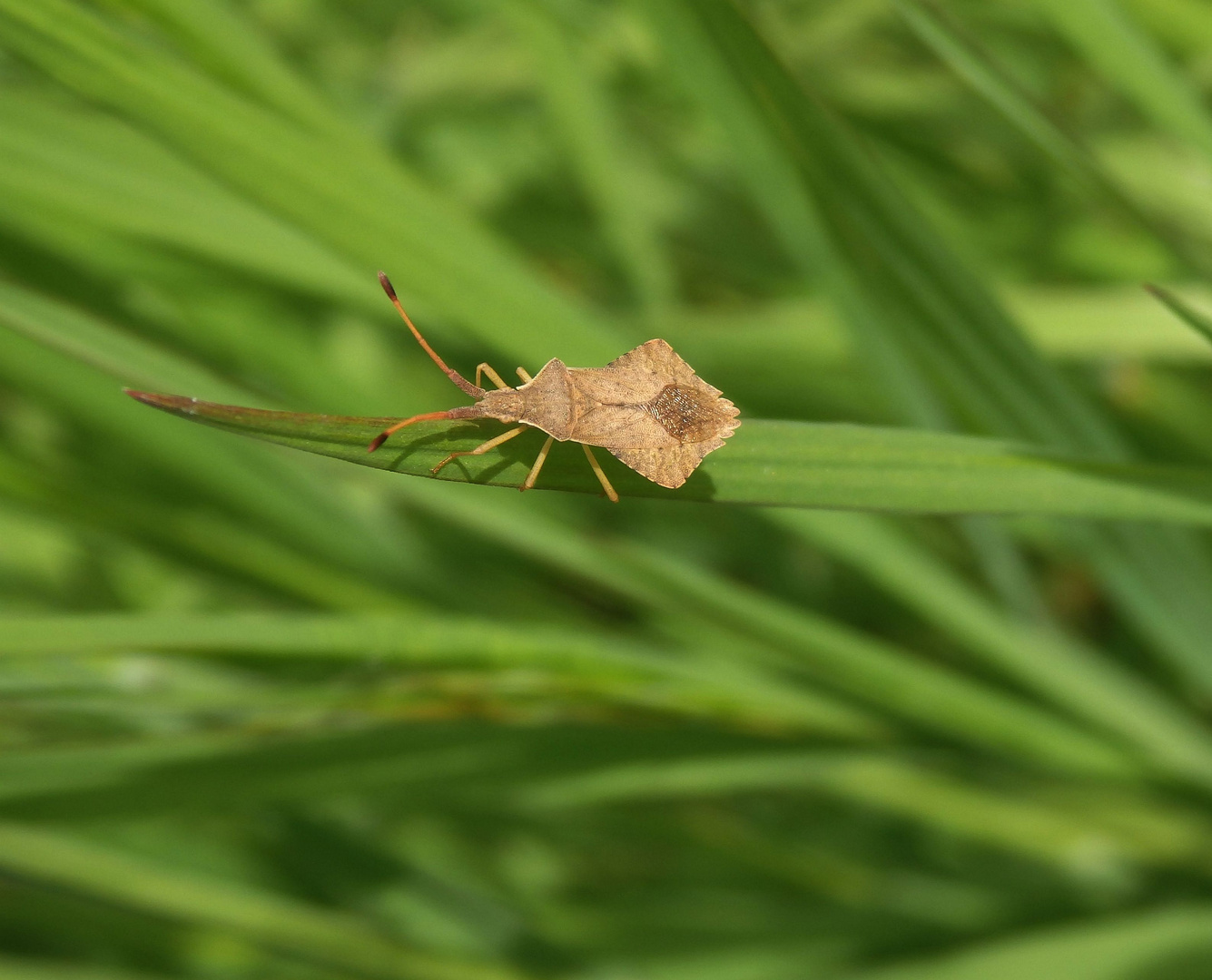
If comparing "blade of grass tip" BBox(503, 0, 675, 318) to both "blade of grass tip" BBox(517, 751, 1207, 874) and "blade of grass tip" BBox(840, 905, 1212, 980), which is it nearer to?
"blade of grass tip" BBox(517, 751, 1207, 874)

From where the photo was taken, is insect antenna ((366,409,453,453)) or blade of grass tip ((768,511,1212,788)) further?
blade of grass tip ((768,511,1212,788))

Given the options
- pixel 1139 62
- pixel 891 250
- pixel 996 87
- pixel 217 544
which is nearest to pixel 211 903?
pixel 217 544

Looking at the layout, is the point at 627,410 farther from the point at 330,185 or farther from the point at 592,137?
the point at 592,137

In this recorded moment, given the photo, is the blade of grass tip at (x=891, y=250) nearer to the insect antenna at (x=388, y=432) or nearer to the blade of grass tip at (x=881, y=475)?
the blade of grass tip at (x=881, y=475)

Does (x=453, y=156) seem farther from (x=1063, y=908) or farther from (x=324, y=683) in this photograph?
(x=1063, y=908)

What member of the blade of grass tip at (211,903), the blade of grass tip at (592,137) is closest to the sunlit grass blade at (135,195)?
the blade of grass tip at (592,137)

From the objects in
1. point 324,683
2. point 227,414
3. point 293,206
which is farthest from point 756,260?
point 227,414

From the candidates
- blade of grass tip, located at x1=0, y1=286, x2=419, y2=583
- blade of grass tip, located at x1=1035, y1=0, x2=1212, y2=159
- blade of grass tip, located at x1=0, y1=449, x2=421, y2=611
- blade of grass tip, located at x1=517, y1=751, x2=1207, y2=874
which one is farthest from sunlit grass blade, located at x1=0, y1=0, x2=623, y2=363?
blade of grass tip, located at x1=517, y1=751, x2=1207, y2=874
